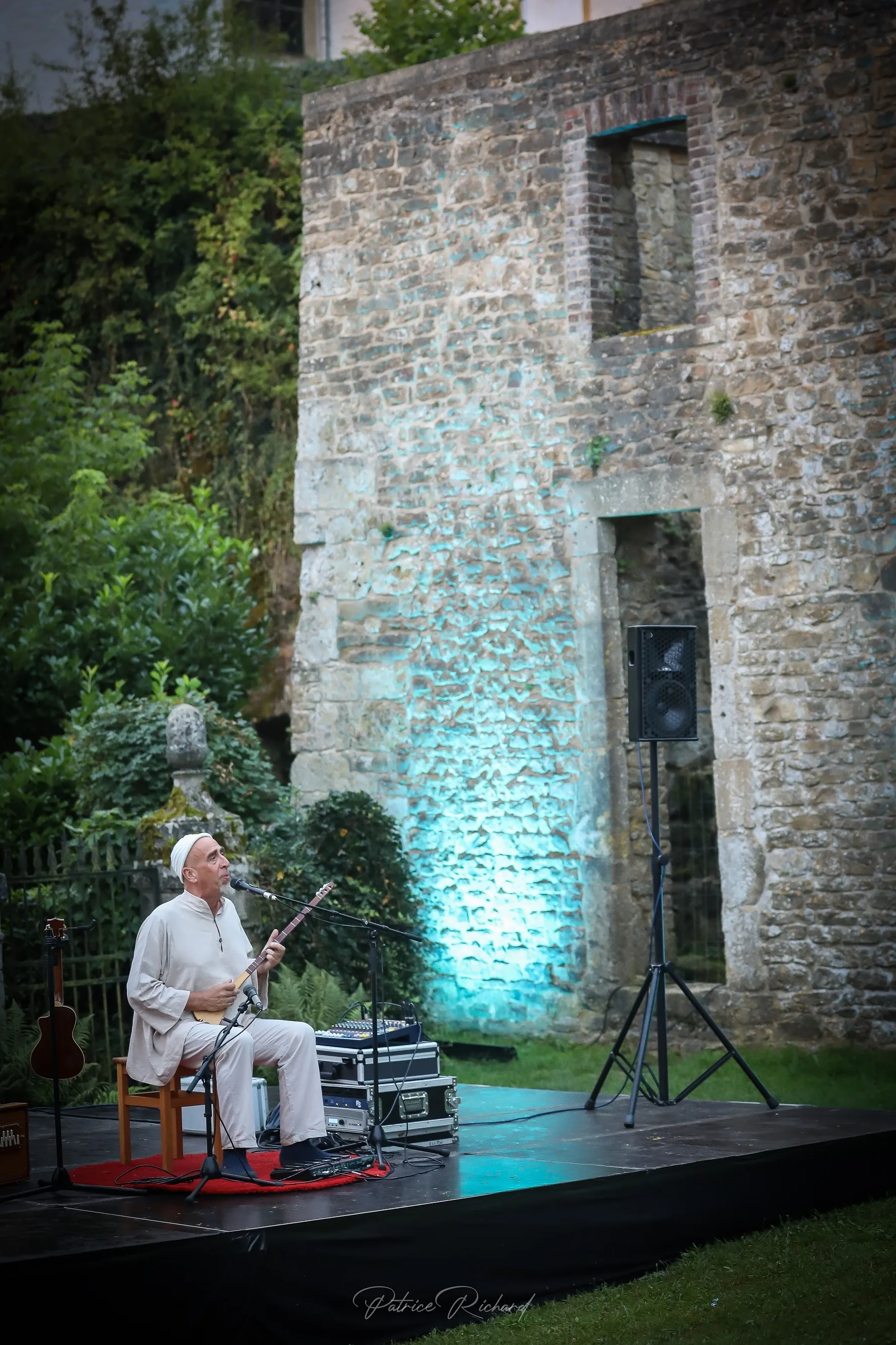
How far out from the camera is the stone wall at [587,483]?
1045cm

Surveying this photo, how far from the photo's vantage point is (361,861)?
1153 centimetres

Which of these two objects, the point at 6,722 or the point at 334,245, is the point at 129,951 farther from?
the point at 334,245

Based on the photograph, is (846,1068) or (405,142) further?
(405,142)

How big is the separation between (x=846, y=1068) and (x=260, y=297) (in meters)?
7.97

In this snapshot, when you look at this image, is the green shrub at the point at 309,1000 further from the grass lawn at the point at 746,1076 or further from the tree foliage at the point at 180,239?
the tree foliage at the point at 180,239

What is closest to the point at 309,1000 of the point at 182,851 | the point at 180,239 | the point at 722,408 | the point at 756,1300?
the point at 182,851

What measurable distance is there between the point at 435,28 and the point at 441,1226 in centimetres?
1181

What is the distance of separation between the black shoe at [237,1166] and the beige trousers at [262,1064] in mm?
37

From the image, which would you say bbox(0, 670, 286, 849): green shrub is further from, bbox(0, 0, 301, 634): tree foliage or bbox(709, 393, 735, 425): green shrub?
bbox(709, 393, 735, 425): green shrub

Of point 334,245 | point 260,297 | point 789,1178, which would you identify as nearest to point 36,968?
point 789,1178

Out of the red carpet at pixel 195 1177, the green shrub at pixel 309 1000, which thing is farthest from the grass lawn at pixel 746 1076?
the red carpet at pixel 195 1177

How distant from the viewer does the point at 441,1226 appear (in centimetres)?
568

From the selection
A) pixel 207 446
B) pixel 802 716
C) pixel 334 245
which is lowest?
pixel 802 716

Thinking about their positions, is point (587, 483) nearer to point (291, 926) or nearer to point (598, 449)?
point (598, 449)
